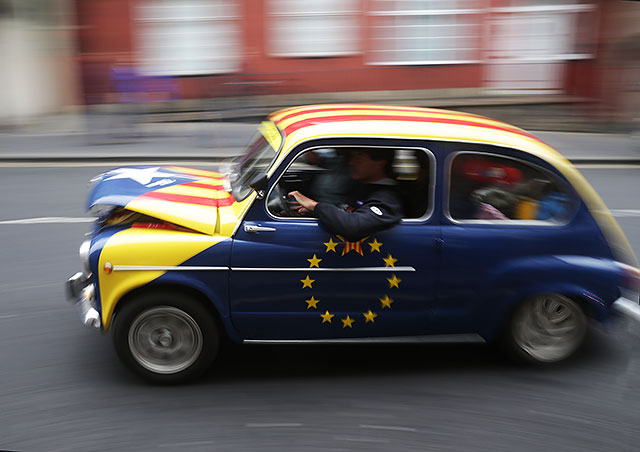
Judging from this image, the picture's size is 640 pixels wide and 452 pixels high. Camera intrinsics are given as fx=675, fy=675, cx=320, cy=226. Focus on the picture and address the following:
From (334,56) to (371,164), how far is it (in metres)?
12.6

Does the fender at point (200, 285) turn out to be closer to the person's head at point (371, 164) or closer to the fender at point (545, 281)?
the person's head at point (371, 164)

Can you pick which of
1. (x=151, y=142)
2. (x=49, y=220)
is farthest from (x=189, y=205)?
(x=151, y=142)

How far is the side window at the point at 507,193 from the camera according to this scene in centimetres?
432

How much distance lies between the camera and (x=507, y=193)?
4.42 m

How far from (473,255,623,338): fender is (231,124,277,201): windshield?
1.64m

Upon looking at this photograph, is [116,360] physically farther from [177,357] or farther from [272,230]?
[272,230]

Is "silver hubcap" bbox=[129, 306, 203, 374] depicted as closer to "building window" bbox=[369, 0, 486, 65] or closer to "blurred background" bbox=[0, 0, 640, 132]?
"blurred background" bbox=[0, 0, 640, 132]

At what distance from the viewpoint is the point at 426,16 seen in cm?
1652

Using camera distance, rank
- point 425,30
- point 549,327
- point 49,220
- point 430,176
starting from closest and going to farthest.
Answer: point 430,176 → point 549,327 → point 49,220 → point 425,30

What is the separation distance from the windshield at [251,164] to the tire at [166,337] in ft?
2.65

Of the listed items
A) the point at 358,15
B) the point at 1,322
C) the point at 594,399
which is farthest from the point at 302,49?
the point at 594,399

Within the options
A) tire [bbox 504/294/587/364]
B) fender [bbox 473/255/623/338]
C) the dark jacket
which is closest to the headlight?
the dark jacket

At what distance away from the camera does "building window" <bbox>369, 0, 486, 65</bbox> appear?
16250 mm

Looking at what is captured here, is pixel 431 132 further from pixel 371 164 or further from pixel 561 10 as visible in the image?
pixel 561 10
